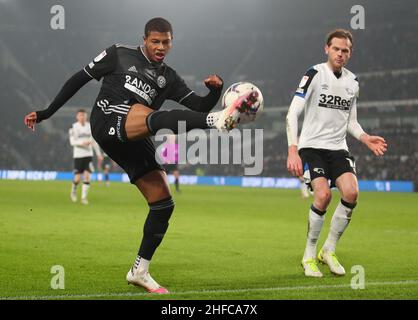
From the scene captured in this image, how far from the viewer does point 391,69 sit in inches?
1699

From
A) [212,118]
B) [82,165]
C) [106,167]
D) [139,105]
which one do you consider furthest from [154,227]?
[106,167]

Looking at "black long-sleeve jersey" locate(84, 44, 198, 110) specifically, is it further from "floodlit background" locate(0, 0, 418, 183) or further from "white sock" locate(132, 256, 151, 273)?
"floodlit background" locate(0, 0, 418, 183)

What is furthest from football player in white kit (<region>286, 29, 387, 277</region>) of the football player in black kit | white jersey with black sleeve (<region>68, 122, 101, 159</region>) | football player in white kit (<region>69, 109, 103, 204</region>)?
white jersey with black sleeve (<region>68, 122, 101, 159</region>)

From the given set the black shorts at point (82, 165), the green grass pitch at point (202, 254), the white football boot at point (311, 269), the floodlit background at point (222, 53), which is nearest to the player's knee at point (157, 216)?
the green grass pitch at point (202, 254)

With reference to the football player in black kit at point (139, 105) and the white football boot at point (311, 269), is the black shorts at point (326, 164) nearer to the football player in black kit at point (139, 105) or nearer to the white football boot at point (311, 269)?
the white football boot at point (311, 269)

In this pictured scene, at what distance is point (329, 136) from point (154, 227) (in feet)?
7.39

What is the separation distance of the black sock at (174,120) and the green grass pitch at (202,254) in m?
1.35

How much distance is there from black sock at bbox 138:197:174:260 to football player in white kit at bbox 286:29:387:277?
5.54ft

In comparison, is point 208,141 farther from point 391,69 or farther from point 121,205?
point 121,205

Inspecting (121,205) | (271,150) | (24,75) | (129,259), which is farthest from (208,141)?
(129,259)

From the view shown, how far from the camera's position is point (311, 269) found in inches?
274

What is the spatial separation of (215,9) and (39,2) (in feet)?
42.5

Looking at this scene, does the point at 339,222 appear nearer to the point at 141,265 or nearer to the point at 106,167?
the point at 141,265
